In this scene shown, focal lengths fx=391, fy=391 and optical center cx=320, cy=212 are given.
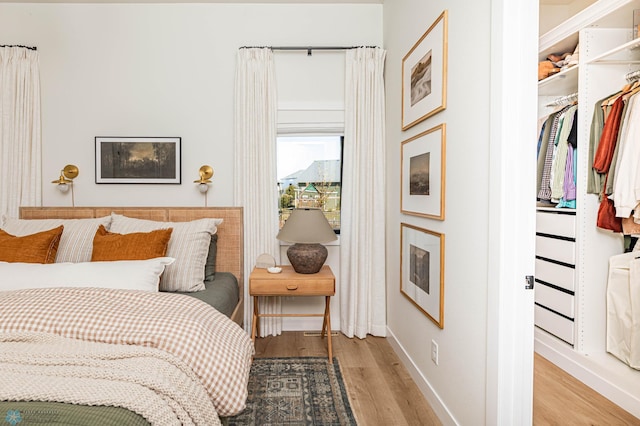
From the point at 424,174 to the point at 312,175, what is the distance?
137cm

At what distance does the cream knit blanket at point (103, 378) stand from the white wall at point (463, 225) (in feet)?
3.73

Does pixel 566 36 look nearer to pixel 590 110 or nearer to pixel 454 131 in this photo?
→ pixel 590 110

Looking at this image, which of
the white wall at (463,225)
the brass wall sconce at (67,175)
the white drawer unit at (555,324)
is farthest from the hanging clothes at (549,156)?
the brass wall sconce at (67,175)

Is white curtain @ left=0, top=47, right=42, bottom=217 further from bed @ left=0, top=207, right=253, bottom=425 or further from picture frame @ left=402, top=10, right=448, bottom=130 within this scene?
picture frame @ left=402, top=10, right=448, bottom=130

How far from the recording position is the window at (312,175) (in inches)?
139

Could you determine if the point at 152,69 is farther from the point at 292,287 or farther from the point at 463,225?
the point at 463,225

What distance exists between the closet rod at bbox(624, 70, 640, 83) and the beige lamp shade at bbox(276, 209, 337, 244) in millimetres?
2204

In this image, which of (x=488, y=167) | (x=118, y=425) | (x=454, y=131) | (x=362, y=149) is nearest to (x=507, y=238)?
(x=488, y=167)

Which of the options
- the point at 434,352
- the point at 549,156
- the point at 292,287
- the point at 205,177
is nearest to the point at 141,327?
the point at 292,287

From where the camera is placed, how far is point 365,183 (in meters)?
3.29

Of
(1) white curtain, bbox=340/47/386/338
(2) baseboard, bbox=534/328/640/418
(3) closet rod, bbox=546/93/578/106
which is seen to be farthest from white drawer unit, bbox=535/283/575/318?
(3) closet rod, bbox=546/93/578/106

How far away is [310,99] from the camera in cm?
342

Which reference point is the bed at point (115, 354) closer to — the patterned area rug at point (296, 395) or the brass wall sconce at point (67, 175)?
the patterned area rug at point (296, 395)

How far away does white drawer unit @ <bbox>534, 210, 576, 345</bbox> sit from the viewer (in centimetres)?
Answer: 267
